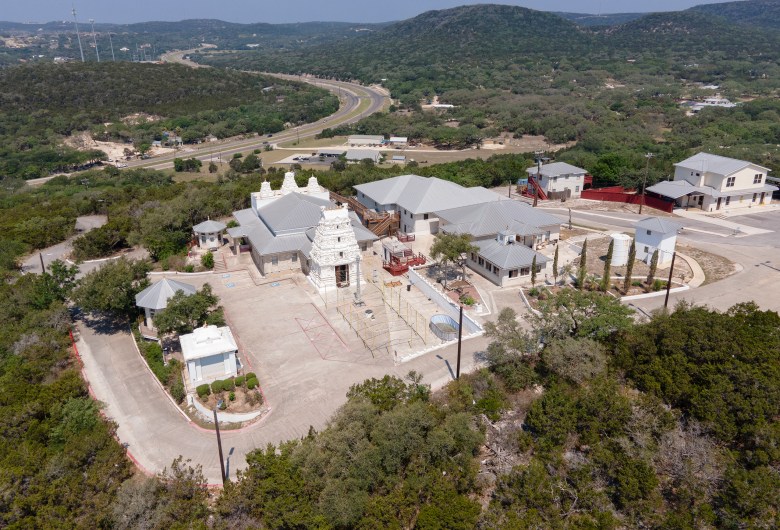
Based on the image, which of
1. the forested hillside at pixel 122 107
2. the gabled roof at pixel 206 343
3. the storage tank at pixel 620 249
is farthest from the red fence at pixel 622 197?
the forested hillside at pixel 122 107

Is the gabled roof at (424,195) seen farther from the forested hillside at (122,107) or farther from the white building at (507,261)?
the forested hillside at (122,107)

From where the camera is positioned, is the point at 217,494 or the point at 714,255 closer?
the point at 217,494

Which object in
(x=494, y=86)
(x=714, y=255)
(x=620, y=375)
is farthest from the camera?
(x=494, y=86)

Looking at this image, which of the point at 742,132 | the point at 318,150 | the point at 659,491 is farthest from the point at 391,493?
the point at 742,132

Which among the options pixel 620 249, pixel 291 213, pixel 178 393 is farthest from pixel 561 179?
pixel 178 393

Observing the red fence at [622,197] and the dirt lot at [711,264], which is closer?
the dirt lot at [711,264]

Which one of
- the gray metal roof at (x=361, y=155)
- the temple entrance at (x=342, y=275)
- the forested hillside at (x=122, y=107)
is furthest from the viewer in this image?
the forested hillside at (x=122, y=107)

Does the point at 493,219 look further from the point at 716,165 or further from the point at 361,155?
the point at 361,155

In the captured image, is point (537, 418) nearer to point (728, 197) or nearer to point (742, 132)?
point (728, 197)
